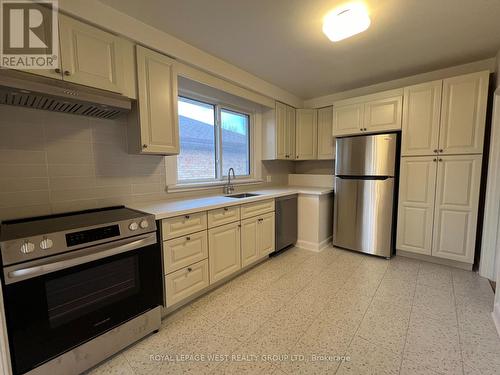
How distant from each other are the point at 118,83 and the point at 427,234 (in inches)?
144

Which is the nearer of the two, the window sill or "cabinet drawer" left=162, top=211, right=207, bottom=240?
"cabinet drawer" left=162, top=211, right=207, bottom=240

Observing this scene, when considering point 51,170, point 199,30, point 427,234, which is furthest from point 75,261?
point 427,234

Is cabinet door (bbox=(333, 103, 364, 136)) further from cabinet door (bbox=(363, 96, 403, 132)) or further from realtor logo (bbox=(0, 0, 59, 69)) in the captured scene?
realtor logo (bbox=(0, 0, 59, 69))

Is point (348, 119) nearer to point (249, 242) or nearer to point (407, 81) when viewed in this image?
point (407, 81)

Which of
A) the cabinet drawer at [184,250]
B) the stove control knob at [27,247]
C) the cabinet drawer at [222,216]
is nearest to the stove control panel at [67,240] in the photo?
the stove control knob at [27,247]

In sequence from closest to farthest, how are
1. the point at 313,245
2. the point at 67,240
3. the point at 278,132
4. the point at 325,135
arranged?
the point at 67,240 < the point at 313,245 < the point at 278,132 < the point at 325,135

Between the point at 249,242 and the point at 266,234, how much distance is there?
328mm

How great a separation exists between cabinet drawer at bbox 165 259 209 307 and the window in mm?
1052

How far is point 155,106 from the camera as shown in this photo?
194cm

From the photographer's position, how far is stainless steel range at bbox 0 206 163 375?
1121 millimetres

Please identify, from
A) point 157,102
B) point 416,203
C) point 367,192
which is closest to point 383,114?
point 367,192

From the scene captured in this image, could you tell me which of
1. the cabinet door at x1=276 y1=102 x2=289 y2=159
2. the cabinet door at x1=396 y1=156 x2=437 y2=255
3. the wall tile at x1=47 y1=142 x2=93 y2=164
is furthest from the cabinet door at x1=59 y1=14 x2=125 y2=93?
the cabinet door at x1=396 y1=156 x2=437 y2=255

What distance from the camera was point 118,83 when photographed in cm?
170

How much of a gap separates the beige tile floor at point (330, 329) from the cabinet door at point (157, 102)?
4.94 ft
